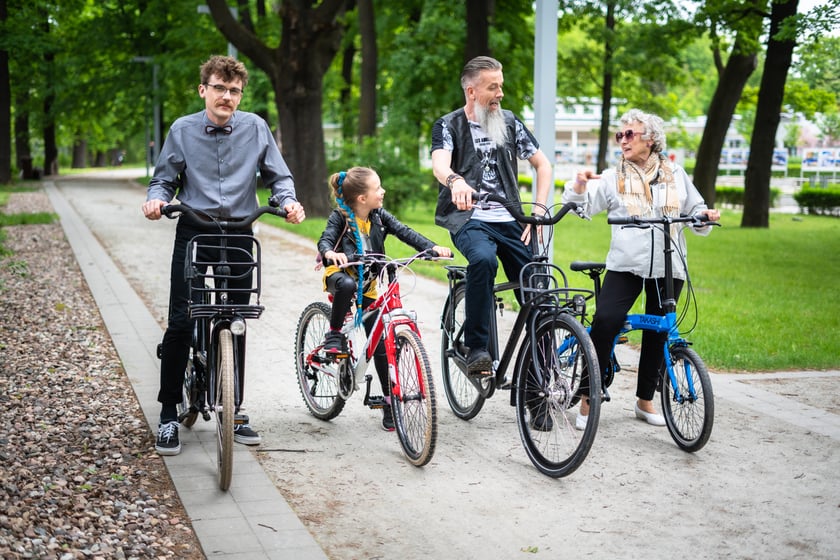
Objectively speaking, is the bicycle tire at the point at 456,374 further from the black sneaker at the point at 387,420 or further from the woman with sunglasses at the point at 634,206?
the woman with sunglasses at the point at 634,206

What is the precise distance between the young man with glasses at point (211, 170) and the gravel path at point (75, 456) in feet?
1.43

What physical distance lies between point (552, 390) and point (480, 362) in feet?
1.96

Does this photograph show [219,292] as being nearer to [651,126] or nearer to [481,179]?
[481,179]

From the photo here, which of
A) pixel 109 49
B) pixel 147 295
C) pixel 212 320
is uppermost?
pixel 109 49

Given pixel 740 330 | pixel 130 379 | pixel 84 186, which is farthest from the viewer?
pixel 84 186

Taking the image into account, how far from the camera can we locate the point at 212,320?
5.34 meters

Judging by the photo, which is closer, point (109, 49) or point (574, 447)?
point (574, 447)

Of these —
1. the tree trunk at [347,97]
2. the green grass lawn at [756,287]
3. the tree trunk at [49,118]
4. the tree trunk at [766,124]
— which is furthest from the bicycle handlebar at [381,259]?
the tree trunk at [347,97]

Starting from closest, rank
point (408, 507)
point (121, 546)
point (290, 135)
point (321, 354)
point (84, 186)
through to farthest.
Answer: point (121, 546), point (408, 507), point (321, 354), point (290, 135), point (84, 186)

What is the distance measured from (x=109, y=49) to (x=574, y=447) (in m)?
42.8

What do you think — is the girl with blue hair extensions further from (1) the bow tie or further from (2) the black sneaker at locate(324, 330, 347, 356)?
(1) the bow tie

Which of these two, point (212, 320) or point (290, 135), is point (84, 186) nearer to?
point (290, 135)

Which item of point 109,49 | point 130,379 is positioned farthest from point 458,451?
point 109,49

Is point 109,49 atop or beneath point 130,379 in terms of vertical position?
atop
